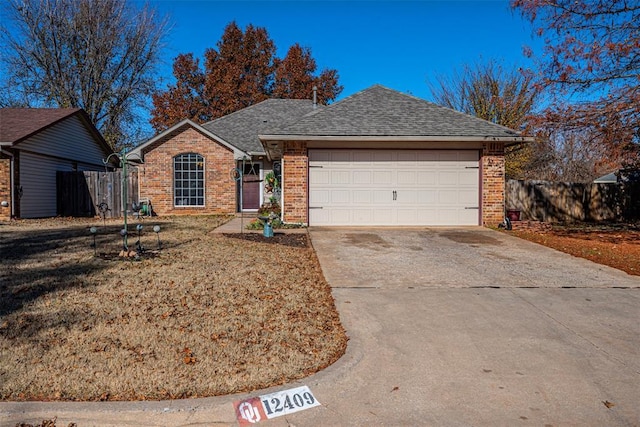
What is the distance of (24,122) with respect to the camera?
1769cm

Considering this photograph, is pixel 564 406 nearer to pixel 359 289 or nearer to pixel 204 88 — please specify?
pixel 359 289

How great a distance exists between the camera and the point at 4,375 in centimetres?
338

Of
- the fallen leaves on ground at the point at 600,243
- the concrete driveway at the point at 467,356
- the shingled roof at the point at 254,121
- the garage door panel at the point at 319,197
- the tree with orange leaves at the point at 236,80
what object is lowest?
the concrete driveway at the point at 467,356

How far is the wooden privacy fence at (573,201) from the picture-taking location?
693 inches

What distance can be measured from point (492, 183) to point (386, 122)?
11.5 feet

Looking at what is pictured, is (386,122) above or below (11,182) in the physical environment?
above

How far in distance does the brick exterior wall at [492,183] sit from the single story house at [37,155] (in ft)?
49.9

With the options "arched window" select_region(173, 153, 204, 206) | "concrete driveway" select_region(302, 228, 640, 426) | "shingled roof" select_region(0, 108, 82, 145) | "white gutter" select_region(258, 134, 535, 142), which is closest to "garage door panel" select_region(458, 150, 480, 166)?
"white gutter" select_region(258, 134, 535, 142)

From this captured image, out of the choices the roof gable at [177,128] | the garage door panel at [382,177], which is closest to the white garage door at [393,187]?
the garage door panel at [382,177]

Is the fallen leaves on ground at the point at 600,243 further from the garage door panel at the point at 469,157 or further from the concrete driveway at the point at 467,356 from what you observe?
the garage door panel at the point at 469,157

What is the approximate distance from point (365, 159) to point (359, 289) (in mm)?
7351

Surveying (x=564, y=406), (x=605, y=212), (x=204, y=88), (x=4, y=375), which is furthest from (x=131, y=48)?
(x=564, y=406)

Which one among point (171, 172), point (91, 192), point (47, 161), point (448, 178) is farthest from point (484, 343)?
point (47, 161)

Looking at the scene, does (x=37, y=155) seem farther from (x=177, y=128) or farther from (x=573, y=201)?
(x=573, y=201)
